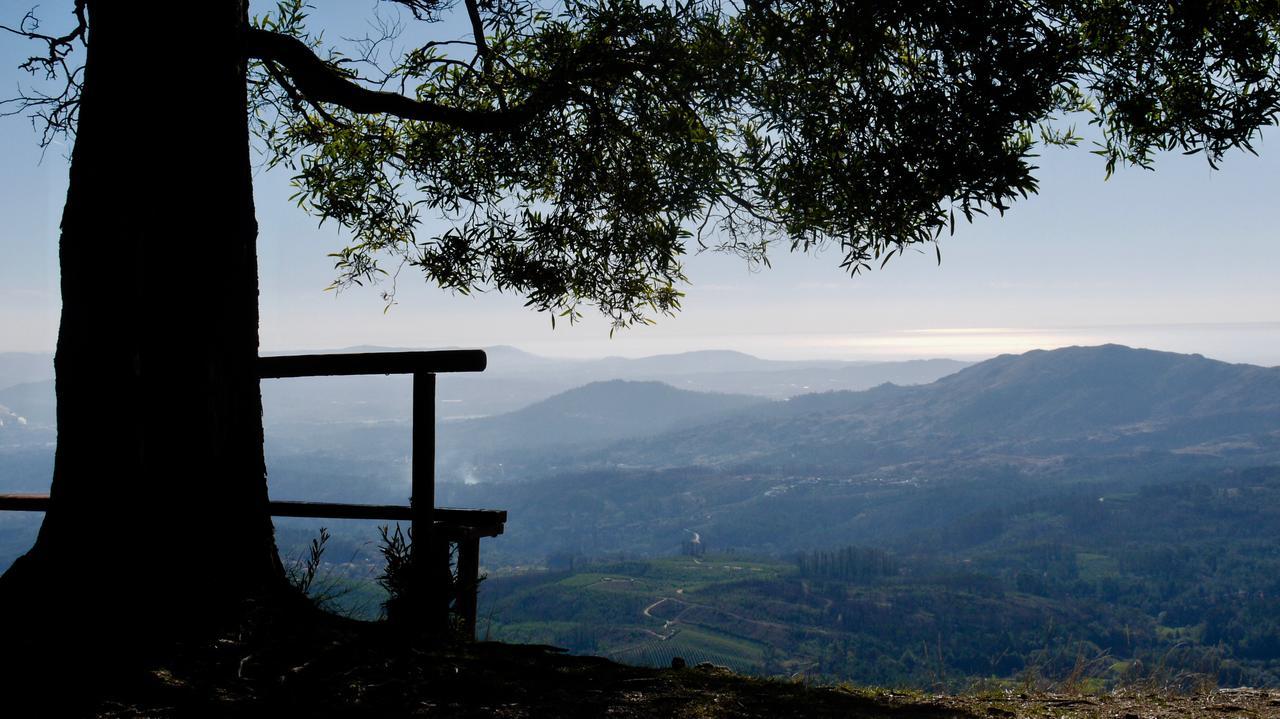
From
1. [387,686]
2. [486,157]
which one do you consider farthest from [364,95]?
[387,686]

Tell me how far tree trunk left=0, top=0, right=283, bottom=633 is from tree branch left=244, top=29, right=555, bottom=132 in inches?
72.5

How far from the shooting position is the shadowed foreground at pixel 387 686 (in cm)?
427

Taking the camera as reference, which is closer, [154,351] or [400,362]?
[154,351]

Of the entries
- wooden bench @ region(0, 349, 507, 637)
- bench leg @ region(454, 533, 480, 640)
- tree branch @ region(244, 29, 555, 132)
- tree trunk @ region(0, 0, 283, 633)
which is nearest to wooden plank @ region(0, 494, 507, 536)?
wooden bench @ region(0, 349, 507, 637)

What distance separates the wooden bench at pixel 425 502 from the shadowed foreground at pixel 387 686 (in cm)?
62

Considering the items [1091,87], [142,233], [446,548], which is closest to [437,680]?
[446,548]

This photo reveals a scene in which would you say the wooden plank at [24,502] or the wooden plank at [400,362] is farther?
the wooden plank at [24,502]

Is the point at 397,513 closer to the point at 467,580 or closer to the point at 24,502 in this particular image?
the point at 467,580

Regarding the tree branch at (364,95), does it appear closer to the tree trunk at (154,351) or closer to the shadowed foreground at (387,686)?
the tree trunk at (154,351)

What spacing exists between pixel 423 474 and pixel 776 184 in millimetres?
4949

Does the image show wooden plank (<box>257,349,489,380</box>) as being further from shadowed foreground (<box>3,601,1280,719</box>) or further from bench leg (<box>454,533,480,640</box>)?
shadowed foreground (<box>3,601,1280,719</box>)

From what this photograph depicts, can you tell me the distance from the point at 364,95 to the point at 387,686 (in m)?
5.56

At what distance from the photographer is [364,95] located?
791 centimetres

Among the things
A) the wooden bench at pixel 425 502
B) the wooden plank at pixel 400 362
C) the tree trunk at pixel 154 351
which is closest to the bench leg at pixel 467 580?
the wooden bench at pixel 425 502
